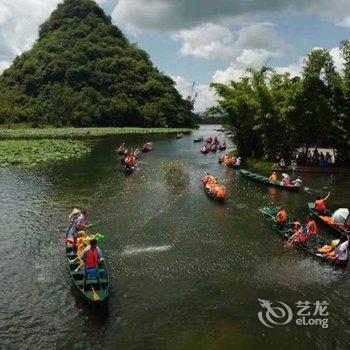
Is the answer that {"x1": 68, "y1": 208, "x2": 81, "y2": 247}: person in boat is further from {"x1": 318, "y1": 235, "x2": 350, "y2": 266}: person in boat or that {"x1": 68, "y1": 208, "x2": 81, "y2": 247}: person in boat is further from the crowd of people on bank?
the crowd of people on bank

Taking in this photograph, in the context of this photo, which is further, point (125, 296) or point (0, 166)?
point (0, 166)

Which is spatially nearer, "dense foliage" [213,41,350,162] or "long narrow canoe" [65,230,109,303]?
"long narrow canoe" [65,230,109,303]

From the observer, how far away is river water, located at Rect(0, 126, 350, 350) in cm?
1780

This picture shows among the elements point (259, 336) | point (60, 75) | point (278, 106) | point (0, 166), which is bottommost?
point (259, 336)

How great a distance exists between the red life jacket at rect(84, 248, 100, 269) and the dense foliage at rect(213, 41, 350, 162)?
120ft

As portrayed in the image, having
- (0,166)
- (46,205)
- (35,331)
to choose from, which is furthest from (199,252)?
(0,166)

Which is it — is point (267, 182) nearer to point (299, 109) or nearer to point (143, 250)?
point (299, 109)

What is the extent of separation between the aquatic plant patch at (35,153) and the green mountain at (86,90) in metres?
75.4

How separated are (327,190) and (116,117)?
4895 inches

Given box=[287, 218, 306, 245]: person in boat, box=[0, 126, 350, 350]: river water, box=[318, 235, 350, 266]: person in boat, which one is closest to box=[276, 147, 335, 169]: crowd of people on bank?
box=[0, 126, 350, 350]: river water

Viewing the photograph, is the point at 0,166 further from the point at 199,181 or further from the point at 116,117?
the point at 116,117

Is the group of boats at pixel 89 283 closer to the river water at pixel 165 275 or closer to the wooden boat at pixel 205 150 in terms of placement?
the river water at pixel 165 275

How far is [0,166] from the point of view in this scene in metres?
56.3

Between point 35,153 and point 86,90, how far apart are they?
348ft
